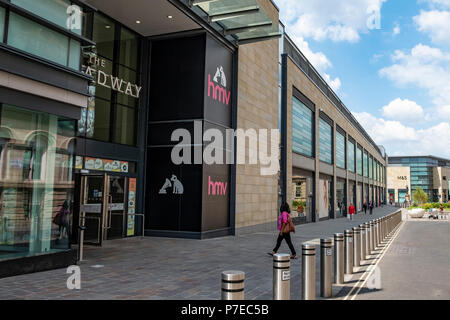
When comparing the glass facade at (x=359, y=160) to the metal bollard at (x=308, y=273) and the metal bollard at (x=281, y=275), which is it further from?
the metal bollard at (x=281, y=275)

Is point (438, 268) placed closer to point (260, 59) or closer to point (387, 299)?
point (387, 299)

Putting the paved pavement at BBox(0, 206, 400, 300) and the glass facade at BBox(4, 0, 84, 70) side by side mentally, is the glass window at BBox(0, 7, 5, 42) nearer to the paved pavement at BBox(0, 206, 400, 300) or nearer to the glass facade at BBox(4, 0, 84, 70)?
the glass facade at BBox(4, 0, 84, 70)

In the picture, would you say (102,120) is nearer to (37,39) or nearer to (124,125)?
(124,125)

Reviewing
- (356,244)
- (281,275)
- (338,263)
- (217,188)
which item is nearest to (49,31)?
(281,275)

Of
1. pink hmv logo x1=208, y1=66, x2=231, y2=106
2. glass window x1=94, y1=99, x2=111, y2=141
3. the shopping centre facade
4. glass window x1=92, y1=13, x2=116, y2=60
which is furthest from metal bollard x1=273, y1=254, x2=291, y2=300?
glass window x1=92, y1=13, x2=116, y2=60

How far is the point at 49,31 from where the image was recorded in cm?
837

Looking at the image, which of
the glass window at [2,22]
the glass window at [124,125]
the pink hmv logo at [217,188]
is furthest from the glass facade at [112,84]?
the glass window at [2,22]

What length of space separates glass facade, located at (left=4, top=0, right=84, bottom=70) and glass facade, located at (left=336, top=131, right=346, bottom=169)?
32972 mm

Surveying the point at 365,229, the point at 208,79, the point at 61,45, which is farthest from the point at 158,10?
the point at 365,229

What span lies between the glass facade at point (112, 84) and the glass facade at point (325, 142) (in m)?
20.2

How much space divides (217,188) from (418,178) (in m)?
123

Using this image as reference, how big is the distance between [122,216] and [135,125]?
3.71 metres

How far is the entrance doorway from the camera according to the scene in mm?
12393

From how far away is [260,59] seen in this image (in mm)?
20438
